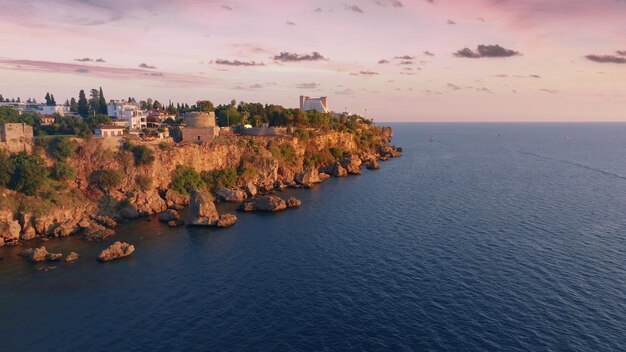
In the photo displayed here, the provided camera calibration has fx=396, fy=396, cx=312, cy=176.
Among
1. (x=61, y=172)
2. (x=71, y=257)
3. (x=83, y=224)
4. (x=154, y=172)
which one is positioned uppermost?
(x=61, y=172)

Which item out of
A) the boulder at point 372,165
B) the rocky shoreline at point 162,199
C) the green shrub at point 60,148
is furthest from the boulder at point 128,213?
the boulder at point 372,165

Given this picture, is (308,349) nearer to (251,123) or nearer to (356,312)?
(356,312)

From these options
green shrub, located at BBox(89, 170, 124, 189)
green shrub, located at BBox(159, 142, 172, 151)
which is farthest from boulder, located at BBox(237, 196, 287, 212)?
green shrub, located at BBox(89, 170, 124, 189)

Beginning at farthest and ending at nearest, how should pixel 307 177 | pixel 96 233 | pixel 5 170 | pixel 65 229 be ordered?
pixel 307 177 < pixel 5 170 < pixel 65 229 < pixel 96 233

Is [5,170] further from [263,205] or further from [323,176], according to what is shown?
[323,176]

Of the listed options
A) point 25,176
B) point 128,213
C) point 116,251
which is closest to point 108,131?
point 25,176

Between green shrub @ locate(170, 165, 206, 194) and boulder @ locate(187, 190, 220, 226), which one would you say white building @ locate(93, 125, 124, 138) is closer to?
green shrub @ locate(170, 165, 206, 194)

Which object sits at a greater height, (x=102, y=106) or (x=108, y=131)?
(x=102, y=106)

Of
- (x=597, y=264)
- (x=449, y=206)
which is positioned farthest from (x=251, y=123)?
(x=597, y=264)
